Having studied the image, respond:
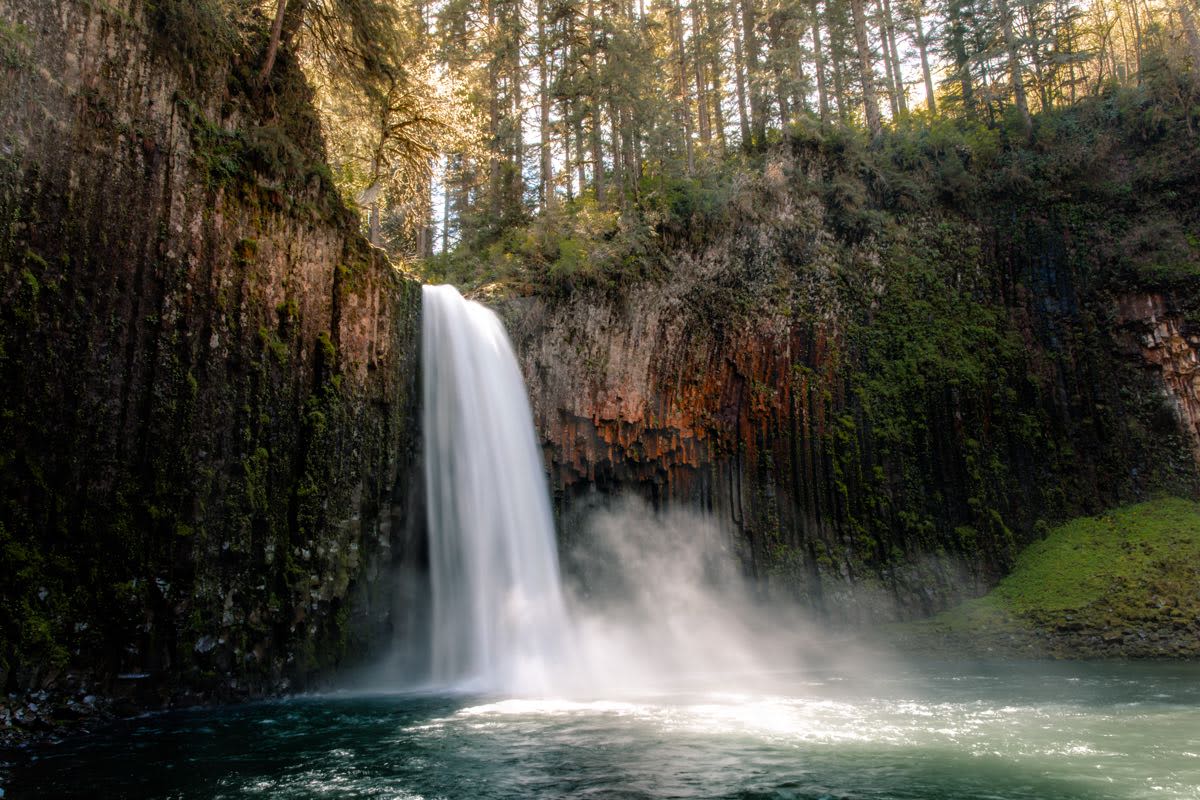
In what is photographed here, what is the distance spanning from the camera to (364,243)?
15.7 metres

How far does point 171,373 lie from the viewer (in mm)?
11273

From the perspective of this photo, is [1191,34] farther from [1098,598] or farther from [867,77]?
[1098,598]

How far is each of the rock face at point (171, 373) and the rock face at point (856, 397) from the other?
262 inches

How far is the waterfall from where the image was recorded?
53.6 ft

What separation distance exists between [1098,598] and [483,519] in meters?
15.6

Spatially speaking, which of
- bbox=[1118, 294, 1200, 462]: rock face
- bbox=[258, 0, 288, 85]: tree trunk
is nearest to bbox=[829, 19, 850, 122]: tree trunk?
bbox=[1118, 294, 1200, 462]: rock face

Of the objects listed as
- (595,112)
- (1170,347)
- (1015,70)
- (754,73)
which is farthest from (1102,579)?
(595,112)

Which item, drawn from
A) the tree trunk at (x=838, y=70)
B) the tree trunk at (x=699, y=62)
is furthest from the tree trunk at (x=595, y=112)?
the tree trunk at (x=838, y=70)

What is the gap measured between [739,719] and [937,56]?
31.6 m

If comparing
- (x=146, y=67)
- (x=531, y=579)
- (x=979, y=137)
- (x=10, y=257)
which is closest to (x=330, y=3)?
(x=146, y=67)

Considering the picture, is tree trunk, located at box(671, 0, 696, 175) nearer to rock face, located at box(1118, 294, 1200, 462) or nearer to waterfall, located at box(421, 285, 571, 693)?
waterfall, located at box(421, 285, 571, 693)

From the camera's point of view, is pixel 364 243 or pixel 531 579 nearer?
pixel 364 243

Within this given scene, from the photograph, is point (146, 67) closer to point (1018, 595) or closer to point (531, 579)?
point (531, 579)

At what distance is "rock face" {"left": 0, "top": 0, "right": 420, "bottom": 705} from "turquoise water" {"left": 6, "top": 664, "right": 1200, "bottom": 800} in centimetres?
154
